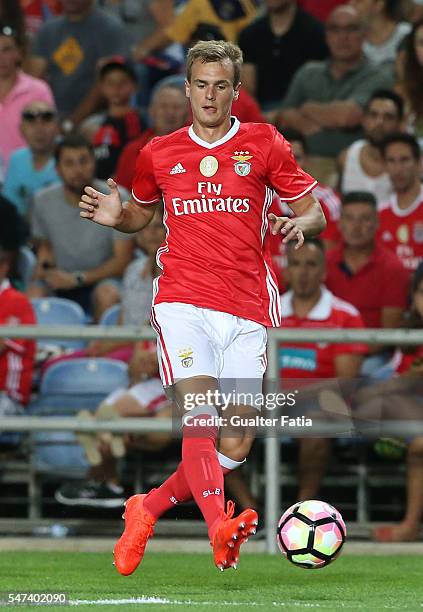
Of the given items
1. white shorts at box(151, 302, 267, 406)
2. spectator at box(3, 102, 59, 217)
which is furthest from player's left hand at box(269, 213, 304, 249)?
spectator at box(3, 102, 59, 217)

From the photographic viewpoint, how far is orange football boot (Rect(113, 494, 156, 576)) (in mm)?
6062

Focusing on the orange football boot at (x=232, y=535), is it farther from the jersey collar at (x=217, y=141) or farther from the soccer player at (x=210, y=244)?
the jersey collar at (x=217, y=141)

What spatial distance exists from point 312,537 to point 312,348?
2.79 meters

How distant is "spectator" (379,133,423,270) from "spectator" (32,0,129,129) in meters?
3.57

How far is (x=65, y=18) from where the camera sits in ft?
42.2

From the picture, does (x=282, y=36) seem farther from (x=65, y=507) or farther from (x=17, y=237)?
(x=65, y=507)

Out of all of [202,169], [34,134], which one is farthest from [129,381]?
[34,134]

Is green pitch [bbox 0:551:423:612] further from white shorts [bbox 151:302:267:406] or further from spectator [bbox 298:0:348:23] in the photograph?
spectator [bbox 298:0:348:23]

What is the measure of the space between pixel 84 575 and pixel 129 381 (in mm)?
2100

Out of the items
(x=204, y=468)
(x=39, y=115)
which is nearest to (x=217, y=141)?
(x=204, y=468)

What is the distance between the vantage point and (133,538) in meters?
6.11

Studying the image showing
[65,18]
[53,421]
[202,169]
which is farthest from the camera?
[65,18]

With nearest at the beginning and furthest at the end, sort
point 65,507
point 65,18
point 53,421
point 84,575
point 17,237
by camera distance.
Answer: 1. point 84,575
2. point 53,421
3. point 65,507
4. point 17,237
5. point 65,18

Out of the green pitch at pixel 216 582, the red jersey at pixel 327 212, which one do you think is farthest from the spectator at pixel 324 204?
the green pitch at pixel 216 582
